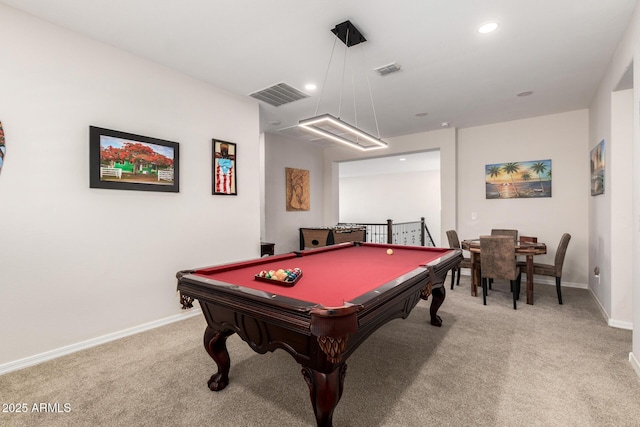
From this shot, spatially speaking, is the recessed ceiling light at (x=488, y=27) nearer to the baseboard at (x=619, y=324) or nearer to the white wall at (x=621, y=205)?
the white wall at (x=621, y=205)

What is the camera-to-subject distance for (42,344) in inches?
99.1

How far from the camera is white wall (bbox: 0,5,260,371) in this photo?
94.1 inches

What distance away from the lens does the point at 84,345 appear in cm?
272

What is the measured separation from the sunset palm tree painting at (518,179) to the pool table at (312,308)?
3605mm

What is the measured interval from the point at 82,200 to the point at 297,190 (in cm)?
419

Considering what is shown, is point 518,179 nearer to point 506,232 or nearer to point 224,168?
point 506,232

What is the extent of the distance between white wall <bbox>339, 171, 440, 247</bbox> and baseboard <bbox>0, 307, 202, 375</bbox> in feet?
32.2

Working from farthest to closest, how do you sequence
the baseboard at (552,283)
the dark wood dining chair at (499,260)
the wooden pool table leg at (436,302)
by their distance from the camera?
the baseboard at (552,283), the dark wood dining chair at (499,260), the wooden pool table leg at (436,302)

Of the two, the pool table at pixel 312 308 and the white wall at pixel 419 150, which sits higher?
the white wall at pixel 419 150

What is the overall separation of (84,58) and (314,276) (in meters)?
2.91

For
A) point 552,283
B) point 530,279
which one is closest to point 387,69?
point 530,279

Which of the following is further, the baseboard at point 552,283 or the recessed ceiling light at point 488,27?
the baseboard at point 552,283

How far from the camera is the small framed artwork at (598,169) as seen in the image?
11.5 feet

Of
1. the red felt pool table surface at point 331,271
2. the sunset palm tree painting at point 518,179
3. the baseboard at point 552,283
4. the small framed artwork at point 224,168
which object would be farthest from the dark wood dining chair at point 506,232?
the small framed artwork at point 224,168
